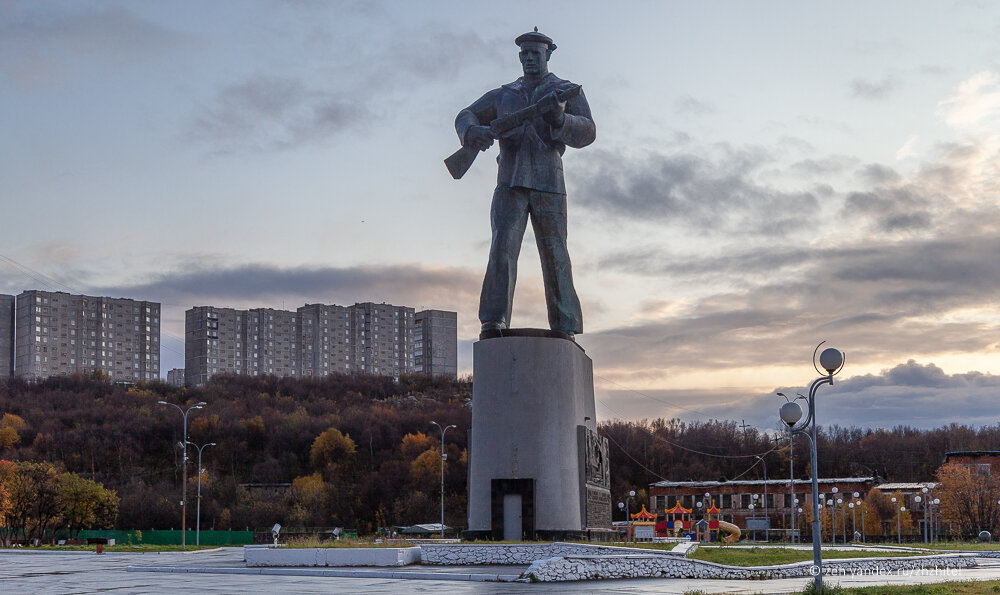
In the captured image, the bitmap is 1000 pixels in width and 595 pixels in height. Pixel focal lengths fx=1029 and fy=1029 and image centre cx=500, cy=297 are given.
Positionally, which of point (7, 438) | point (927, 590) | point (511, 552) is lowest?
point (511, 552)

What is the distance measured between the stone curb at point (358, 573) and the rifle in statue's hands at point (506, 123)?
10.6 metres

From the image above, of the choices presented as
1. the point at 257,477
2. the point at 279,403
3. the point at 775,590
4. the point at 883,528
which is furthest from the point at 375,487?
the point at 775,590

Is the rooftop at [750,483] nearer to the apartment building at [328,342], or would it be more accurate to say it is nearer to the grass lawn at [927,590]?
the apartment building at [328,342]

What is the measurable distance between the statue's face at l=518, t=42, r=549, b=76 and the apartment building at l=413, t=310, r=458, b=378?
92368 millimetres

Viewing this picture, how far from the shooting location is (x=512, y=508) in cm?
2414

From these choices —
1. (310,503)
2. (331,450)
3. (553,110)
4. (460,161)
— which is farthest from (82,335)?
(553,110)

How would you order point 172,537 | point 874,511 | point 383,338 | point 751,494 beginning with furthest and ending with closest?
point 383,338 < point 751,494 < point 874,511 < point 172,537

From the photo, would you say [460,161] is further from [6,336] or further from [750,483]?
[6,336]

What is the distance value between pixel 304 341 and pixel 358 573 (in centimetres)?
9721

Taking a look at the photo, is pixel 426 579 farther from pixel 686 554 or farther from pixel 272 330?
pixel 272 330

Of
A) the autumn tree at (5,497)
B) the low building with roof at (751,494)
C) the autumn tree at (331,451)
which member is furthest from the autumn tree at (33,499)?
the low building with roof at (751,494)

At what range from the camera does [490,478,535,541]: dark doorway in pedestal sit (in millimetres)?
23969

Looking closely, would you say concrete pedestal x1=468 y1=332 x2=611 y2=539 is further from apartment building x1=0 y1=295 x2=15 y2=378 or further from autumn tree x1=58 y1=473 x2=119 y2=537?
apartment building x1=0 y1=295 x2=15 y2=378

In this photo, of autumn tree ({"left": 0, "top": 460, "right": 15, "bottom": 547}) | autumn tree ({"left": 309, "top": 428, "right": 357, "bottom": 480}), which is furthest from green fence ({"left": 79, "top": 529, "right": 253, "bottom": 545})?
autumn tree ({"left": 309, "top": 428, "right": 357, "bottom": 480})
